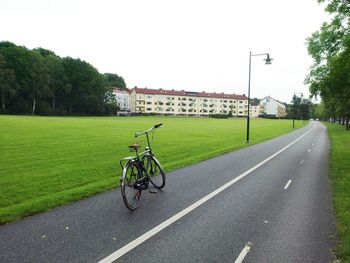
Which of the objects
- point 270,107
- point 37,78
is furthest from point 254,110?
point 37,78

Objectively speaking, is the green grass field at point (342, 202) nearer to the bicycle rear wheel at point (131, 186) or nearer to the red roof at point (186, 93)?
the bicycle rear wheel at point (131, 186)

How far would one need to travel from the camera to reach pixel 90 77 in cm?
9812

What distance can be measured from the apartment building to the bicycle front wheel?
131 m

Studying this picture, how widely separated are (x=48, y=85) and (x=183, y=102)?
7405 centimetres

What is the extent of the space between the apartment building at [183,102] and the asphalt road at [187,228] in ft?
434

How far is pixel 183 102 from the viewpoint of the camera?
14850 centimetres

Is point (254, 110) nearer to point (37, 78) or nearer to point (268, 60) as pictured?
point (37, 78)

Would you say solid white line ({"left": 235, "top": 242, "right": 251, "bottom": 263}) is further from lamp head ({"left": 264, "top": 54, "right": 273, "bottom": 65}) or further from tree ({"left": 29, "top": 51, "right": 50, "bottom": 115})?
tree ({"left": 29, "top": 51, "right": 50, "bottom": 115})

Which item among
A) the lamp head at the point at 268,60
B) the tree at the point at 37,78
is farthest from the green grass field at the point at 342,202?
→ the tree at the point at 37,78

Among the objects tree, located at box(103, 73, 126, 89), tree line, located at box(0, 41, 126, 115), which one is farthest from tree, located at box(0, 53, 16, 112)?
tree, located at box(103, 73, 126, 89)

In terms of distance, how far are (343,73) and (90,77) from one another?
89612mm

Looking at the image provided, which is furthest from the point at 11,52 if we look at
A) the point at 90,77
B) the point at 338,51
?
the point at 338,51

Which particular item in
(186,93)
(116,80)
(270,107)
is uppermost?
(116,80)

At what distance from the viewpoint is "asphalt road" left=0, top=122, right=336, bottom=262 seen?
182 inches
